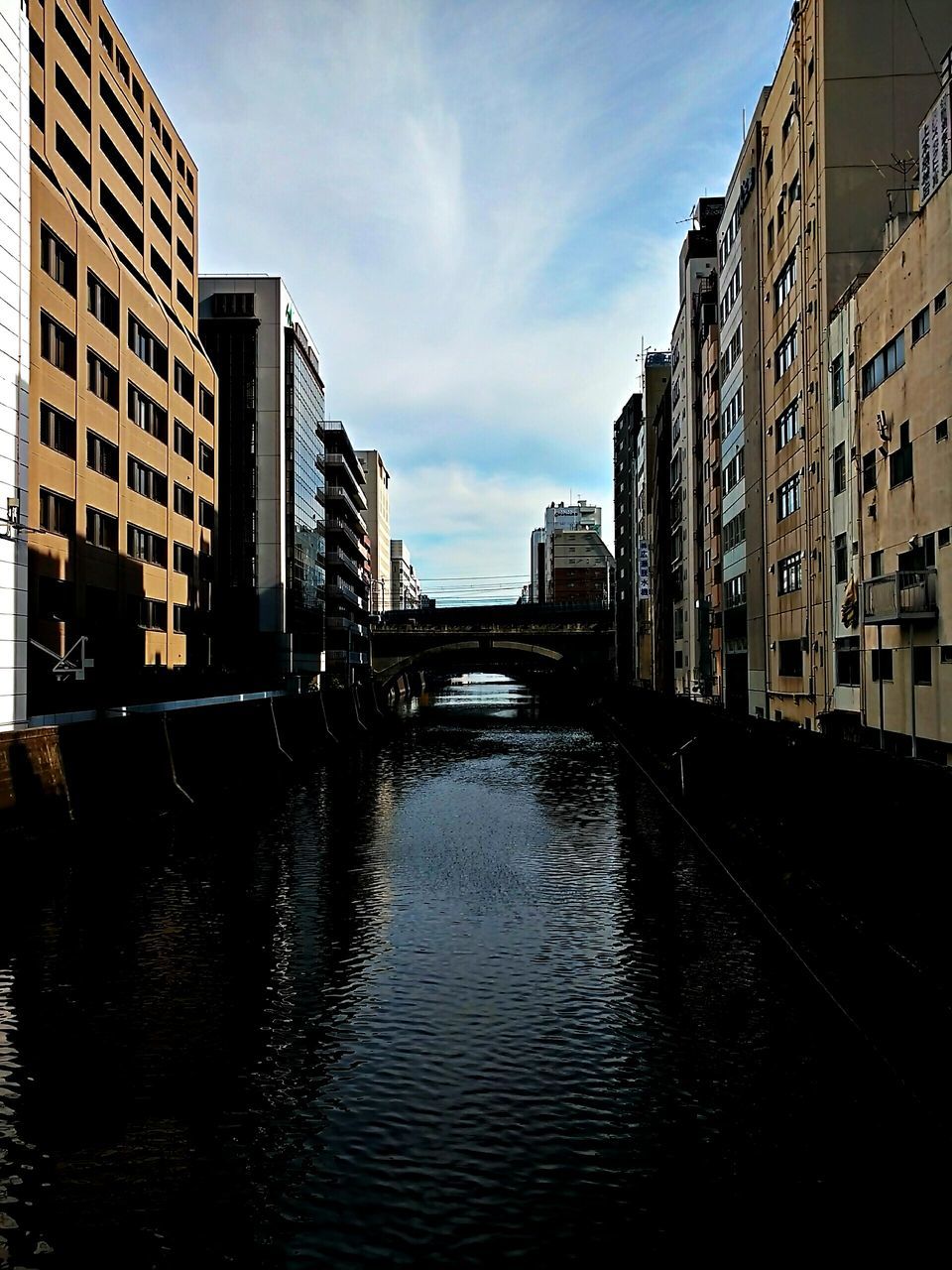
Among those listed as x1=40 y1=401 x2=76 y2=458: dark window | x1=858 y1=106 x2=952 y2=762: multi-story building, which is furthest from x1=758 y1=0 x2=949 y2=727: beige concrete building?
x1=40 y1=401 x2=76 y2=458: dark window

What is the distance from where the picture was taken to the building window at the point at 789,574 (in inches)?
1914

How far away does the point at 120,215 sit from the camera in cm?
6388

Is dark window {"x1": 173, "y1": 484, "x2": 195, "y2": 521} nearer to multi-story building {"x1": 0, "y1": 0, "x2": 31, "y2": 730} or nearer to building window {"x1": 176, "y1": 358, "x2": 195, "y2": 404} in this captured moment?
building window {"x1": 176, "y1": 358, "x2": 195, "y2": 404}

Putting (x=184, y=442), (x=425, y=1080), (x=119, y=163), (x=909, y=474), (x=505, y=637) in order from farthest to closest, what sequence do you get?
(x=505, y=637) < (x=184, y=442) < (x=119, y=163) < (x=909, y=474) < (x=425, y=1080)

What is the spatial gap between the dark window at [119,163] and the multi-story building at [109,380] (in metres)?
0.11

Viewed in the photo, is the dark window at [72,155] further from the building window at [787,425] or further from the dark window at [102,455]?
the building window at [787,425]

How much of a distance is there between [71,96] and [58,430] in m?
20.9

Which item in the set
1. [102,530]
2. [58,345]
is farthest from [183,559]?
[58,345]

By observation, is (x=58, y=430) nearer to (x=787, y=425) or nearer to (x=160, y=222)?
(x=160, y=222)

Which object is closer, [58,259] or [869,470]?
[869,470]

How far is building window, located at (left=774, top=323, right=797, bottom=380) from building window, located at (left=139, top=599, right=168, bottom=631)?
120 feet

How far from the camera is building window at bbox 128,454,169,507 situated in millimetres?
58344

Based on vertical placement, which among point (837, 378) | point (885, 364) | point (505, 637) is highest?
point (837, 378)

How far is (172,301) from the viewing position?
244ft
